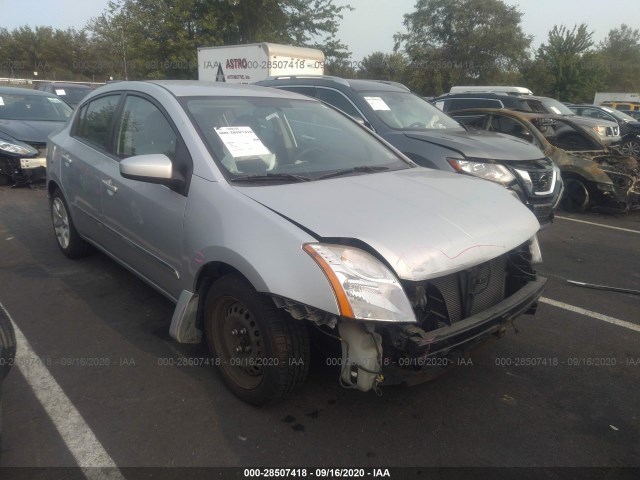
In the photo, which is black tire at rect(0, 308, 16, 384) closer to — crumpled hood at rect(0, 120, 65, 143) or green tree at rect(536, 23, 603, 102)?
crumpled hood at rect(0, 120, 65, 143)

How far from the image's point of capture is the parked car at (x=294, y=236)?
2.23 m

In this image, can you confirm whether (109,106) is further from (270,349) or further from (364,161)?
(270,349)

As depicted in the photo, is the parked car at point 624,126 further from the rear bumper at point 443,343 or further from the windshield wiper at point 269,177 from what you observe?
the windshield wiper at point 269,177

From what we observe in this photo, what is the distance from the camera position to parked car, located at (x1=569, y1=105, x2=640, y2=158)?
12828mm

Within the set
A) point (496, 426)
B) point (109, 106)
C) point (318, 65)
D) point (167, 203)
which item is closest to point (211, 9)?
point (318, 65)

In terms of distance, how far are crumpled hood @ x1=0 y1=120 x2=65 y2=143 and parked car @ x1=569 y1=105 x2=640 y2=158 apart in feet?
38.5

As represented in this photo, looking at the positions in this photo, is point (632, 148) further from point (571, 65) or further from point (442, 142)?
point (571, 65)

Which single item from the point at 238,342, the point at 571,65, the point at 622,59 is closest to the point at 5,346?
the point at 238,342

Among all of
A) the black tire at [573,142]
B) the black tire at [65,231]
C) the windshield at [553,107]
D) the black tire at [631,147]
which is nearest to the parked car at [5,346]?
the black tire at [65,231]

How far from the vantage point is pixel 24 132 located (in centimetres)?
837

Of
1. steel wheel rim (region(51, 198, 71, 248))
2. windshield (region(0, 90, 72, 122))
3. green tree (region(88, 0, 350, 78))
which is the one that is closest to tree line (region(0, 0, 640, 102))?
green tree (region(88, 0, 350, 78))

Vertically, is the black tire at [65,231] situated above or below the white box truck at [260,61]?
below

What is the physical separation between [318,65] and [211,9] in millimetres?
9495

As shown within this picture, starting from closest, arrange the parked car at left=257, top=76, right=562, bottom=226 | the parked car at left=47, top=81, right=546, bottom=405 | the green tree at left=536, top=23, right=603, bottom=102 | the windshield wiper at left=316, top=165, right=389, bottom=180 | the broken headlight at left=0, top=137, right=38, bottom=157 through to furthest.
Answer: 1. the parked car at left=47, top=81, right=546, bottom=405
2. the windshield wiper at left=316, top=165, right=389, bottom=180
3. the parked car at left=257, top=76, right=562, bottom=226
4. the broken headlight at left=0, top=137, right=38, bottom=157
5. the green tree at left=536, top=23, right=603, bottom=102
